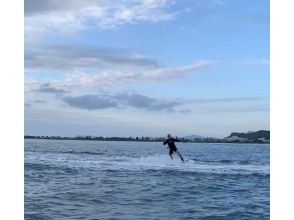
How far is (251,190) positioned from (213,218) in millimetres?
4583

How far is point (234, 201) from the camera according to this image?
43.4 ft

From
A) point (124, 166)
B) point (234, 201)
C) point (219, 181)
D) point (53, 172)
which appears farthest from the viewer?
point (124, 166)
